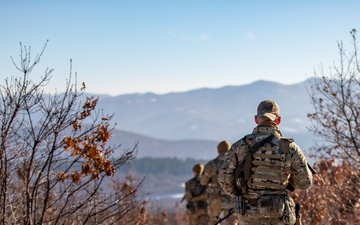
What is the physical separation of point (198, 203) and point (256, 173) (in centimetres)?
733

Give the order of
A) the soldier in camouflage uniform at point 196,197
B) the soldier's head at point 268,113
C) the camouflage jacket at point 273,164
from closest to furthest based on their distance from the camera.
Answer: the camouflage jacket at point 273,164 → the soldier's head at point 268,113 → the soldier in camouflage uniform at point 196,197

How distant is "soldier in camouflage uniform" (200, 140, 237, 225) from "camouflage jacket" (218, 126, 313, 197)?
448 cm

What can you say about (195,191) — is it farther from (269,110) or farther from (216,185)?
(269,110)

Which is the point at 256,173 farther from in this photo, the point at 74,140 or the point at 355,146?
the point at 355,146

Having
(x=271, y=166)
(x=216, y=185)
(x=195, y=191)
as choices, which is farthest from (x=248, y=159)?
(x=195, y=191)

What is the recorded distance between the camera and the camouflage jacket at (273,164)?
20.9ft

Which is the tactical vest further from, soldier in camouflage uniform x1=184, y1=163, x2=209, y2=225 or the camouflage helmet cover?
soldier in camouflage uniform x1=184, y1=163, x2=209, y2=225

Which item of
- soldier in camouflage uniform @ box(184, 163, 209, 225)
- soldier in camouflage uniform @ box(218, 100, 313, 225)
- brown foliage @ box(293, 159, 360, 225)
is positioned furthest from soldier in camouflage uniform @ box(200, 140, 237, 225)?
soldier in camouflage uniform @ box(218, 100, 313, 225)

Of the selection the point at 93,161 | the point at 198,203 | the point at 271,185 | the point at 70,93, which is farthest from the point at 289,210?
the point at 198,203

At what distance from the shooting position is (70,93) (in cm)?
614

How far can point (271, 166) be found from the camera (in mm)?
6383

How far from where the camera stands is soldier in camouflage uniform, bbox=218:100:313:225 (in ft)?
20.9

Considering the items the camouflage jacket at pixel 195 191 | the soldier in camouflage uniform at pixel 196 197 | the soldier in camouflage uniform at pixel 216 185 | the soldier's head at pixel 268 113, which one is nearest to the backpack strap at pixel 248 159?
the soldier's head at pixel 268 113

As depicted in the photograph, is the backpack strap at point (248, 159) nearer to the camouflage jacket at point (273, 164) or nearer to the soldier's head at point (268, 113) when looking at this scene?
the camouflage jacket at point (273, 164)
